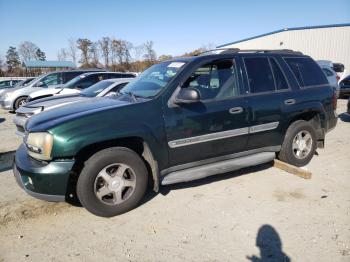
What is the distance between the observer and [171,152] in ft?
12.3

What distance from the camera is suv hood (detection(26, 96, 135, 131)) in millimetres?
3352

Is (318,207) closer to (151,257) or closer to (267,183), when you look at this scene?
(267,183)

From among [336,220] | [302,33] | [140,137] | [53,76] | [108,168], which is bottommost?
[336,220]

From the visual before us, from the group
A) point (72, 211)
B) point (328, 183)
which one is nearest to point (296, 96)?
point (328, 183)

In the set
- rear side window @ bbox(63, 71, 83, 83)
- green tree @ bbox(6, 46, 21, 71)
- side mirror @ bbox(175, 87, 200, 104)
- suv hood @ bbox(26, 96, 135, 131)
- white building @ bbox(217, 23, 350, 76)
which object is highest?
green tree @ bbox(6, 46, 21, 71)

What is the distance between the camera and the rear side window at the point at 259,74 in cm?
440

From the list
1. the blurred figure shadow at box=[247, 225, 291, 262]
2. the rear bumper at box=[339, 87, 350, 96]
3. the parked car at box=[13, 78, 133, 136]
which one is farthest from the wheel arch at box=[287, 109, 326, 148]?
the rear bumper at box=[339, 87, 350, 96]

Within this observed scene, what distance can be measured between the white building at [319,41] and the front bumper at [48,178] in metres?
25.7

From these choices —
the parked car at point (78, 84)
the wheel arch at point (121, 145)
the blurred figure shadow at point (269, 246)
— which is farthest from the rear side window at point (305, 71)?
the parked car at point (78, 84)

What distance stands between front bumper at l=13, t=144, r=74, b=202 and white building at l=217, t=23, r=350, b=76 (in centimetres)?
2574

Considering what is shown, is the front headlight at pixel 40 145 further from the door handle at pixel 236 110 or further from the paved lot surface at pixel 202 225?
the door handle at pixel 236 110

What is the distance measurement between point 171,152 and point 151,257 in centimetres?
130

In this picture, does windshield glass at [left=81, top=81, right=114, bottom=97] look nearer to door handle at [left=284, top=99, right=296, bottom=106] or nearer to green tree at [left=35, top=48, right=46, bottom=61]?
door handle at [left=284, top=99, right=296, bottom=106]

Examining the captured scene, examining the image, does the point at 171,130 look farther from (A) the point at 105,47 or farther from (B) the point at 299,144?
(A) the point at 105,47
